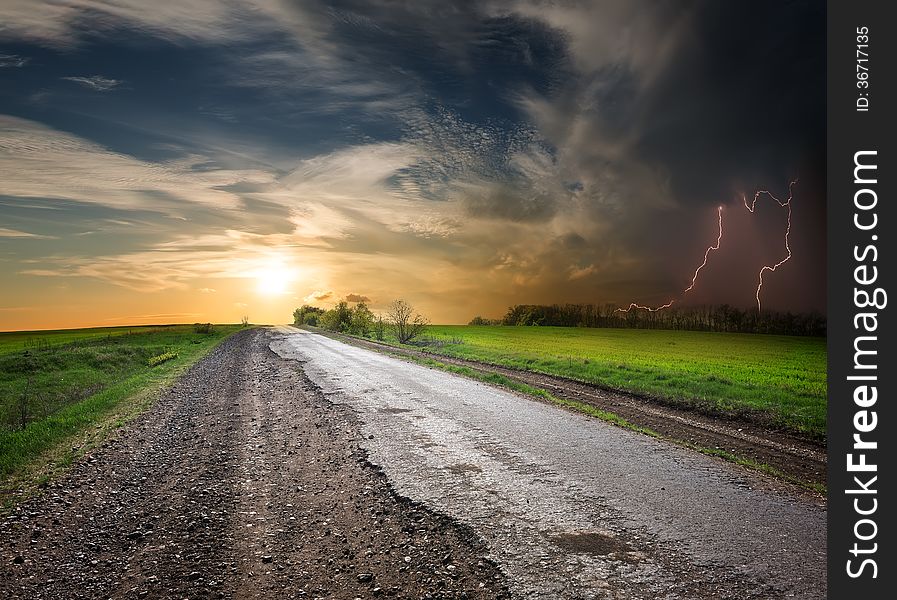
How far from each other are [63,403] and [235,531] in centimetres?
1889

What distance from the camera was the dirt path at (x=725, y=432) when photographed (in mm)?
8609

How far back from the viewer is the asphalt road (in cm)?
440

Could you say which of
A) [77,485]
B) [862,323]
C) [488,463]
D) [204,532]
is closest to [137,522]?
[204,532]

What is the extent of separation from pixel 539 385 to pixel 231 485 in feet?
41.1

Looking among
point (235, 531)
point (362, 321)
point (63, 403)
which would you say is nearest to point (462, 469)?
point (235, 531)

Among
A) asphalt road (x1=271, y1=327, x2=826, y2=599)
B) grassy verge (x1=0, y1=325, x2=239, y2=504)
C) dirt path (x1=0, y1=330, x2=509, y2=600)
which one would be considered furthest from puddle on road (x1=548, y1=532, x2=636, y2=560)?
grassy verge (x1=0, y1=325, x2=239, y2=504)

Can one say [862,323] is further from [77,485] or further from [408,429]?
[77,485]

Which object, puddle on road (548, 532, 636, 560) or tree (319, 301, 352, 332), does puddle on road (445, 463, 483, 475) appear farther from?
tree (319, 301, 352, 332)

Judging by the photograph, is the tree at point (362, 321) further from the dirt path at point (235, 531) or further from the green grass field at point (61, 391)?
the dirt path at point (235, 531)

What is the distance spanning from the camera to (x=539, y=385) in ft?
57.9

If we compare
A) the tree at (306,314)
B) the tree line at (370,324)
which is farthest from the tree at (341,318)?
the tree at (306,314)

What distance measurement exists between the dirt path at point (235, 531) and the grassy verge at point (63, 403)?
718 mm

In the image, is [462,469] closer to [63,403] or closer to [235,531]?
[235,531]

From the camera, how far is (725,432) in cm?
1097
